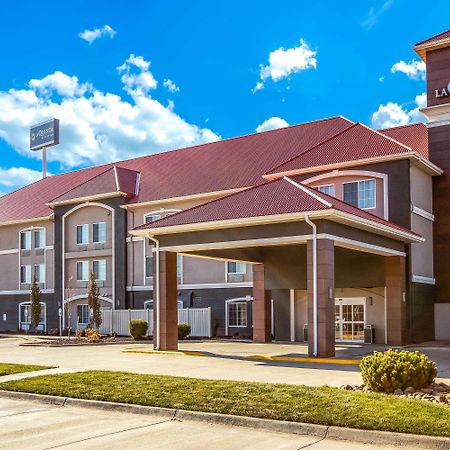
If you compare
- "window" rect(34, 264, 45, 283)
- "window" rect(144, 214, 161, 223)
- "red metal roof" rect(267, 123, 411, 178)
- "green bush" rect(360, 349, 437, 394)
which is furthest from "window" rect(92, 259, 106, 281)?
"green bush" rect(360, 349, 437, 394)

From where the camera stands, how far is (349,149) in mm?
33625

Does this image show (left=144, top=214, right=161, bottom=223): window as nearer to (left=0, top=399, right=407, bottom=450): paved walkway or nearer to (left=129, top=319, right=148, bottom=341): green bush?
(left=129, top=319, right=148, bottom=341): green bush

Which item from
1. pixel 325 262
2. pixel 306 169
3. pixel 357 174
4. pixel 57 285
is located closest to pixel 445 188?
pixel 357 174

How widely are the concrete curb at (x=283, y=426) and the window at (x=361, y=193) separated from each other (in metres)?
20.7

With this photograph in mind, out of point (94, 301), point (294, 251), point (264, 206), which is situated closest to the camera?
point (264, 206)

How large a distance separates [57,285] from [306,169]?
23.7 meters

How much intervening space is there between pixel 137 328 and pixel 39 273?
52.2ft

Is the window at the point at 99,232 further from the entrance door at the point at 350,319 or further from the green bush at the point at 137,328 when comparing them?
the entrance door at the point at 350,319

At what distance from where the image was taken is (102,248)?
47.2 m

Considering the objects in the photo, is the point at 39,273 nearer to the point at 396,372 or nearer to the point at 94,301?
the point at 94,301

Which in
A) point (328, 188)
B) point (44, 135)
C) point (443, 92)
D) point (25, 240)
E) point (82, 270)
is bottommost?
point (82, 270)

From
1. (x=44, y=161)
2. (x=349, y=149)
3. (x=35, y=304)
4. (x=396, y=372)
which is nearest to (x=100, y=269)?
(x=35, y=304)

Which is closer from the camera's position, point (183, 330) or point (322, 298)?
point (322, 298)

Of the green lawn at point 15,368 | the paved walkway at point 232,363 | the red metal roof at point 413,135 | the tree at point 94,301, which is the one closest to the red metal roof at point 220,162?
the red metal roof at point 413,135
